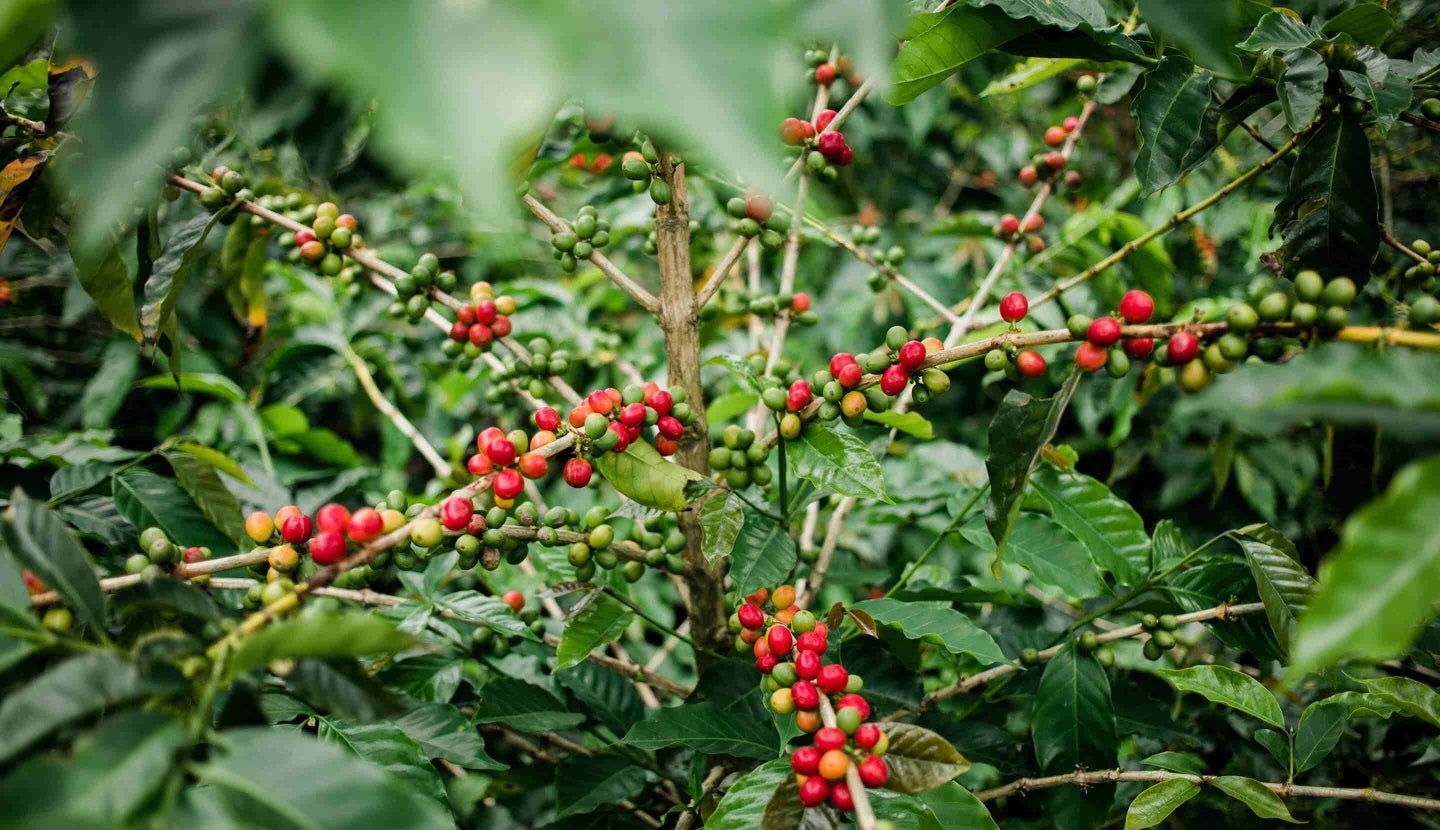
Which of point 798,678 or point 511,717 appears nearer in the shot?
point 798,678

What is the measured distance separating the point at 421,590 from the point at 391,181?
1749 mm

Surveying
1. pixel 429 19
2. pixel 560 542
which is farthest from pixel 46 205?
pixel 429 19

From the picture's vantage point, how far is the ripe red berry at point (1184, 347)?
0.92m

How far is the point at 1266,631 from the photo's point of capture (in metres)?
1.29

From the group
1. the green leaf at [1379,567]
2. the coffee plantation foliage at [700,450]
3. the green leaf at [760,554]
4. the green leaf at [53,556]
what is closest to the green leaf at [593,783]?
the coffee plantation foliage at [700,450]

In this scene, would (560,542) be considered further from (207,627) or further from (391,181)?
(391,181)

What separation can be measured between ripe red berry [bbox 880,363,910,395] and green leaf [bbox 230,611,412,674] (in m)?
0.75

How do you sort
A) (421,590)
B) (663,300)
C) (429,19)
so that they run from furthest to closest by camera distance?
1. (421,590)
2. (663,300)
3. (429,19)

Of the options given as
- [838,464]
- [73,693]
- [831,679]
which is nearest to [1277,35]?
[838,464]

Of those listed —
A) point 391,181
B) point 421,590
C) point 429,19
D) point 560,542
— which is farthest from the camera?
point 391,181

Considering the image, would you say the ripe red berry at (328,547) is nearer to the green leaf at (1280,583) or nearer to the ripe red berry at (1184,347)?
the ripe red berry at (1184,347)

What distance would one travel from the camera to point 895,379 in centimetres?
116

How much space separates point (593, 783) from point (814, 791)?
65 centimetres

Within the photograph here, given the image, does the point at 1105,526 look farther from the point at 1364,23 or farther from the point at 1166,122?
the point at 1364,23
